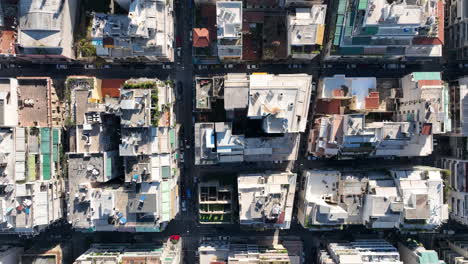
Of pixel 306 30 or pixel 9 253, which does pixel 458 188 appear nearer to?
pixel 306 30

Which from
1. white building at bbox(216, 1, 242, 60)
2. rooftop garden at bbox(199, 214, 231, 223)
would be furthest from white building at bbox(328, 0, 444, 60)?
rooftop garden at bbox(199, 214, 231, 223)

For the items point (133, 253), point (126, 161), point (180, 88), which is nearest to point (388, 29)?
point (180, 88)

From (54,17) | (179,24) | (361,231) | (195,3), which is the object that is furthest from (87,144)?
(361,231)

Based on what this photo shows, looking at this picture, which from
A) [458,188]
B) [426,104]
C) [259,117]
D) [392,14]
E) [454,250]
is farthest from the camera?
[454,250]

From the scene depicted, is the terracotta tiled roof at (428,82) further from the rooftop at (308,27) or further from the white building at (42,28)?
the white building at (42,28)

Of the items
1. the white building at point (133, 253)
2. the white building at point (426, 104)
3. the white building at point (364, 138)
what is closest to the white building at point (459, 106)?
the white building at point (426, 104)

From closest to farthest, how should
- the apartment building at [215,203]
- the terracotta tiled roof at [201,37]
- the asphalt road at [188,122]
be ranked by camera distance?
the terracotta tiled roof at [201,37]
the apartment building at [215,203]
the asphalt road at [188,122]
